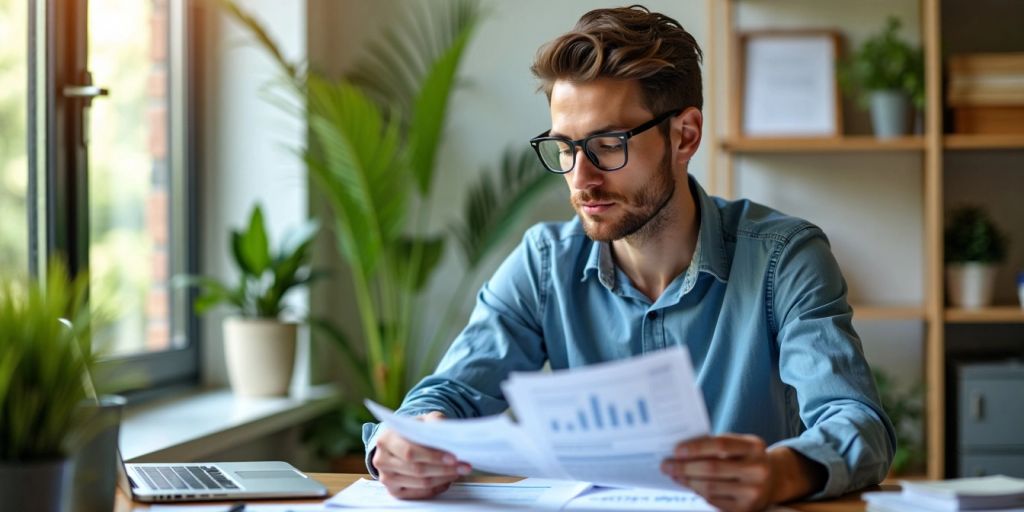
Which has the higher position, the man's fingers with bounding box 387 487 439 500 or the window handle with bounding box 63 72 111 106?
the window handle with bounding box 63 72 111 106

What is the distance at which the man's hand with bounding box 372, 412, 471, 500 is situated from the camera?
1330 mm

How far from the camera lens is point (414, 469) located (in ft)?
4.40

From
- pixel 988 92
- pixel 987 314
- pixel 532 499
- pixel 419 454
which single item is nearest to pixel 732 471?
pixel 532 499

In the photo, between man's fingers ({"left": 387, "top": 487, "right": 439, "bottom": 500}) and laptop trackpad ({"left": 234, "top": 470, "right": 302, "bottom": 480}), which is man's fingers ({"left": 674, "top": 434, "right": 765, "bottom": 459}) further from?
laptop trackpad ({"left": 234, "top": 470, "right": 302, "bottom": 480})

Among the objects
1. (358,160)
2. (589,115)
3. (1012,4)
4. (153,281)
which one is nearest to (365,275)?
(358,160)

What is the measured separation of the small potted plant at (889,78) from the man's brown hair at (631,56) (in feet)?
5.03

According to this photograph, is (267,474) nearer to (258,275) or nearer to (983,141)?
(258,275)

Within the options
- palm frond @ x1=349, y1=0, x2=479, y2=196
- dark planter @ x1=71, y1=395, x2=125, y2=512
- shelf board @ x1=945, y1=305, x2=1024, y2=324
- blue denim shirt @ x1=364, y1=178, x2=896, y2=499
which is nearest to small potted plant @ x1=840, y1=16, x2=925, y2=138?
shelf board @ x1=945, y1=305, x2=1024, y2=324

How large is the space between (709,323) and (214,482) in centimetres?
76

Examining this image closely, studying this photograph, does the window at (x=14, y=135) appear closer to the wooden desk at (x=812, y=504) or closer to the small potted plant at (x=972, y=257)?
the wooden desk at (x=812, y=504)

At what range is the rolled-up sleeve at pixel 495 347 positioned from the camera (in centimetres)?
168

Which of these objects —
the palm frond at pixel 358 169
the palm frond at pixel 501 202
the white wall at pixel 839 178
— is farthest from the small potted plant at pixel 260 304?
the white wall at pixel 839 178

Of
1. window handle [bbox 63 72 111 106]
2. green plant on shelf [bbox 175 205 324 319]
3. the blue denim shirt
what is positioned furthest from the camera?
green plant on shelf [bbox 175 205 324 319]

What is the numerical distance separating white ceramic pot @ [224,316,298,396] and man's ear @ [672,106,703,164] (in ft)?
4.77
